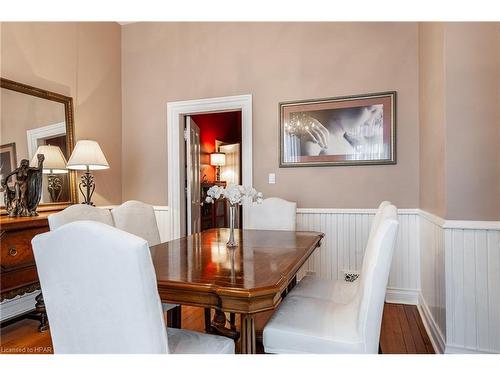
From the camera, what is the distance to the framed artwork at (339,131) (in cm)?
311

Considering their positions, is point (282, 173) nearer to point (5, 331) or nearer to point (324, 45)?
point (324, 45)

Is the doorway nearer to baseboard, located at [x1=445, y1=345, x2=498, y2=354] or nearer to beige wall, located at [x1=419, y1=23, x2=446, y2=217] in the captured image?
beige wall, located at [x1=419, y1=23, x2=446, y2=217]

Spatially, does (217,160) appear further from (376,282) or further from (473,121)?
(376,282)

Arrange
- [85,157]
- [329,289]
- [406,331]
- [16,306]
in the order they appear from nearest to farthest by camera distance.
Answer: [329,289], [406,331], [16,306], [85,157]

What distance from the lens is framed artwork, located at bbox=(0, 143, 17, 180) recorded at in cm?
263

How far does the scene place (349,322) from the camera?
1.47 meters

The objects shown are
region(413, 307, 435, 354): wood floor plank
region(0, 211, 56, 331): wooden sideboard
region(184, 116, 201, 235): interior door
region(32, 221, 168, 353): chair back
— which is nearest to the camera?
region(32, 221, 168, 353): chair back

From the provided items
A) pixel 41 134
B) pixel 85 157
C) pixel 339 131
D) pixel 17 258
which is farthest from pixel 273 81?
pixel 17 258

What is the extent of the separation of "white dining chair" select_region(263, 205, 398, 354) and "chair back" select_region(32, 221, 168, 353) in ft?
1.98

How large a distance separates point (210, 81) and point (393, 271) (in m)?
2.76

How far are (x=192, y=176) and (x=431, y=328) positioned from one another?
2.93 metres

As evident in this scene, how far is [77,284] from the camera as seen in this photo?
1.02 meters

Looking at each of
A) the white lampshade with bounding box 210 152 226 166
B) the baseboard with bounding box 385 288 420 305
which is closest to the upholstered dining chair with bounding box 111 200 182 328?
the baseboard with bounding box 385 288 420 305
